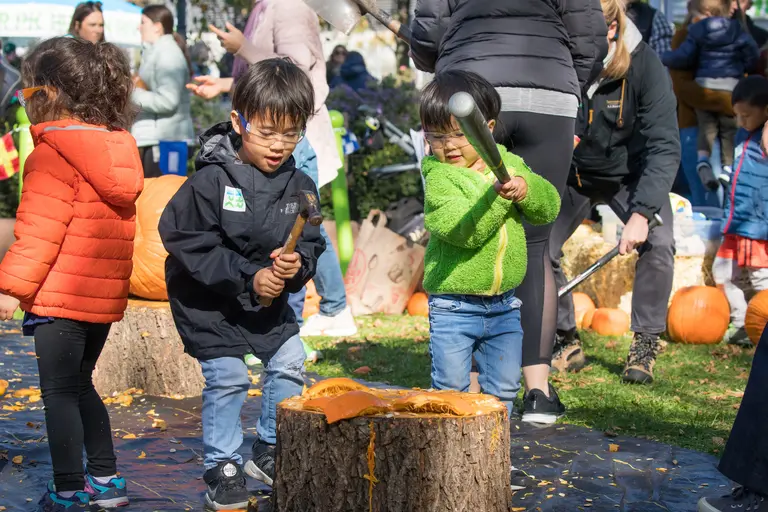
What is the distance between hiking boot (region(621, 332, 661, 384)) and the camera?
5.98 meters

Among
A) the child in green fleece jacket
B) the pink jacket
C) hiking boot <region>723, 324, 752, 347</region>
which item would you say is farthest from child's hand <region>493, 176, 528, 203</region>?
hiking boot <region>723, 324, 752, 347</region>

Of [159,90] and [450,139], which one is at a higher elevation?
[159,90]

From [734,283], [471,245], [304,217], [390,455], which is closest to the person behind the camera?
[390,455]

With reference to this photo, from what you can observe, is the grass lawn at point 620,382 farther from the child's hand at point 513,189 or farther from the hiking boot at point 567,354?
the child's hand at point 513,189

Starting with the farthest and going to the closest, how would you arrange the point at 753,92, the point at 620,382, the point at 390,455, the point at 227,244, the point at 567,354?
the point at 753,92 → the point at 567,354 → the point at 620,382 → the point at 227,244 → the point at 390,455

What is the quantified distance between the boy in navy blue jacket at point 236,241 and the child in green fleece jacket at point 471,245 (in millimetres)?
490

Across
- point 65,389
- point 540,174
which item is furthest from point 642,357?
point 65,389

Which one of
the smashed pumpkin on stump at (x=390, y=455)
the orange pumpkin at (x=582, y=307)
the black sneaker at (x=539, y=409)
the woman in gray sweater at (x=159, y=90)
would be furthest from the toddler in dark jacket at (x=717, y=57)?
the smashed pumpkin on stump at (x=390, y=455)

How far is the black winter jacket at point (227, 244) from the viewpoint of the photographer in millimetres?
3664

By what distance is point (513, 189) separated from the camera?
371 centimetres

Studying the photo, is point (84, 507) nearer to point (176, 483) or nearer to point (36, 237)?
point (176, 483)

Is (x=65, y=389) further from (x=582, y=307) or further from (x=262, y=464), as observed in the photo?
(x=582, y=307)

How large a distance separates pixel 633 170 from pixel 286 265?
313 cm

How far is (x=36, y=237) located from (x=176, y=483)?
3.68 ft
